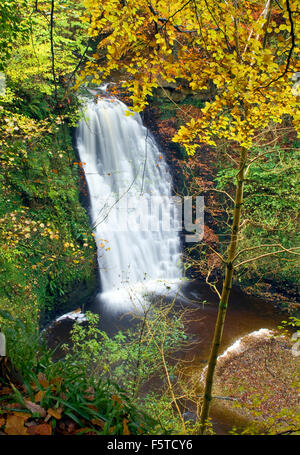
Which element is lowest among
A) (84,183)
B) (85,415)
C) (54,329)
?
(54,329)

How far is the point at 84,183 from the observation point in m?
9.88

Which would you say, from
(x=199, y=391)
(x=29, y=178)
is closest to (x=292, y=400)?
(x=199, y=391)

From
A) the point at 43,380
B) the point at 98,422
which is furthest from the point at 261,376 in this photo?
the point at 43,380

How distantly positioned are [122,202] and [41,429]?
9456mm

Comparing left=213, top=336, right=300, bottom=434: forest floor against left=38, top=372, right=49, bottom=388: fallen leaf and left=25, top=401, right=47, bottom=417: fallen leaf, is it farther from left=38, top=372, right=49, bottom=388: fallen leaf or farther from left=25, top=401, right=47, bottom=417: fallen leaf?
left=25, top=401, right=47, bottom=417: fallen leaf

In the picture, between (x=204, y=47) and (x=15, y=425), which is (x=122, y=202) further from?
(x=15, y=425)

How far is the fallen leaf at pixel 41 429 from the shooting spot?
5.41 ft

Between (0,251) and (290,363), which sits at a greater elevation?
(0,251)

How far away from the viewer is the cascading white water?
992cm

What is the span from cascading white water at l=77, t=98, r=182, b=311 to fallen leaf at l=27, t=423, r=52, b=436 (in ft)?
24.5

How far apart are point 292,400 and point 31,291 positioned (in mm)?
5937

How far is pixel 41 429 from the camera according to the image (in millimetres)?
1662

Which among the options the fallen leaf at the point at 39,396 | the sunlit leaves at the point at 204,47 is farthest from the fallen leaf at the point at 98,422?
the sunlit leaves at the point at 204,47
